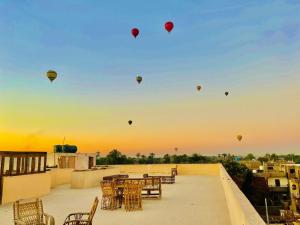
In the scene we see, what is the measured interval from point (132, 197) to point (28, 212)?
3.61 meters

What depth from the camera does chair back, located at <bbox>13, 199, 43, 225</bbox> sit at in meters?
5.20

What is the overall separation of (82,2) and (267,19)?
12430mm

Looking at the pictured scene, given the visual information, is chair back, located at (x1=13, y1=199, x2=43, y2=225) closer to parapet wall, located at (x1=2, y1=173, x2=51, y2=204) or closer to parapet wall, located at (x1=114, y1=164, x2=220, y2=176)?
parapet wall, located at (x1=2, y1=173, x2=51, y2=204)

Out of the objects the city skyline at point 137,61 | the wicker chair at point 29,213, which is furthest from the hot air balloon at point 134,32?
the wicker chair at point 29,213

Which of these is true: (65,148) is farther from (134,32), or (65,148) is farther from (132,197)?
(132,197)

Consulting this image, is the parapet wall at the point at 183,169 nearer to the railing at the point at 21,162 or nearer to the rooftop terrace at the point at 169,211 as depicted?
the rooftop terrace at the point at 169,211

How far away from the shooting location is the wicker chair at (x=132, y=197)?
827 centimetres

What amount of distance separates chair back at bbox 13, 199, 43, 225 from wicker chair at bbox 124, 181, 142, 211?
10.6 ft

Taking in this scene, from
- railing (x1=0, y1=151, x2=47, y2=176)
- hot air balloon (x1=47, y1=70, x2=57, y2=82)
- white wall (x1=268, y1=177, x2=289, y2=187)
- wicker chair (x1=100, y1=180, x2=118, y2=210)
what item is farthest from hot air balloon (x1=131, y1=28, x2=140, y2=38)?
white wall (x1=268, y1=177, x2=289, y2=187)

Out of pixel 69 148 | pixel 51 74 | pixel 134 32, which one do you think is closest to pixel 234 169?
pixel 69 148

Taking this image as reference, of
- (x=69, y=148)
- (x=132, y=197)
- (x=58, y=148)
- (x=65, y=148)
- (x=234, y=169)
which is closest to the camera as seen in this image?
(x=132, y=197)

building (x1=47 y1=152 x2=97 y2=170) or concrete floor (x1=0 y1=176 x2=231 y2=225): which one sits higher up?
building (x1=47 y1=152 x2=97 y2=170)

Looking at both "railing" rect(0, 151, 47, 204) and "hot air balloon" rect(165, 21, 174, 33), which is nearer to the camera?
"railing" rect(0, 151, 47, 204)

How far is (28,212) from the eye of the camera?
534 cm
